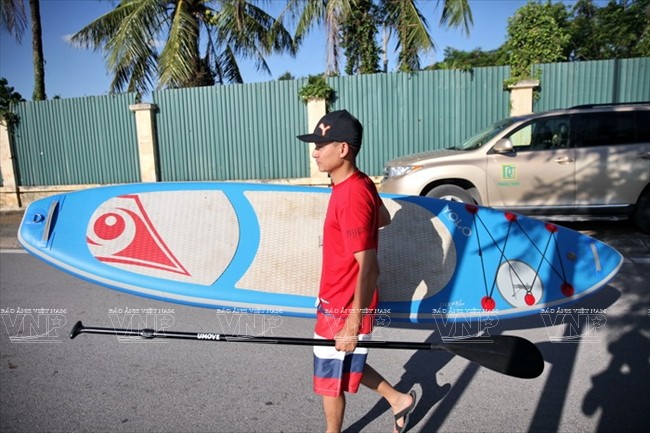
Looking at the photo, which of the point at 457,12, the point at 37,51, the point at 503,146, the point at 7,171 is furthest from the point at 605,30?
the point at 7,171

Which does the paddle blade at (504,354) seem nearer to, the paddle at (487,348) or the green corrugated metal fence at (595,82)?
the paddle at (487,348)

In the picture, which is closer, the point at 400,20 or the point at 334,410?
the point at 334,410

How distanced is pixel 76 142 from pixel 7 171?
208 cm

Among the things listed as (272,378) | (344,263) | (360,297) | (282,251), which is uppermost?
(344,263)

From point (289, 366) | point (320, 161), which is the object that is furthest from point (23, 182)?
point (320, 161)

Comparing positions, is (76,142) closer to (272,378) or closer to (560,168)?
(272,378)

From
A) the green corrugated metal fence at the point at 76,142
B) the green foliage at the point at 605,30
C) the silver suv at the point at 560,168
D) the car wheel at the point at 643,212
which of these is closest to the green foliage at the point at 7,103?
the green corrugated metal fence at the point at 76,142

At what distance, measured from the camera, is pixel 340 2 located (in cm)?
1027

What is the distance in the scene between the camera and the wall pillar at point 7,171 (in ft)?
37.3

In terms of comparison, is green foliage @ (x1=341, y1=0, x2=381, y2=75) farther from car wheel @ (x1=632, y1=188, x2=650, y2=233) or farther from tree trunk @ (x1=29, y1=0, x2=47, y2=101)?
tree trunk @ (x1=29, y1=0, x2=47, y2=101)

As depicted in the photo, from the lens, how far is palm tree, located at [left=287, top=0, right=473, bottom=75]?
422 inches

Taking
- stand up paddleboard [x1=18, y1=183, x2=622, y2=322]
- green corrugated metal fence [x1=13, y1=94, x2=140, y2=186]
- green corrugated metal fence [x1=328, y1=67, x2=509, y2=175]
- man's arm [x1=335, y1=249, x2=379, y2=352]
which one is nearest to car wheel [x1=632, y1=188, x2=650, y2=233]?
stand up paddleboard [x1=18, y1=183, x2=622, y2=322]

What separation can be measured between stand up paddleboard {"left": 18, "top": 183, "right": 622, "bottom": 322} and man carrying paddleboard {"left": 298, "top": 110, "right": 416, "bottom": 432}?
1114 mm

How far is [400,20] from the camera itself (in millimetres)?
11297
